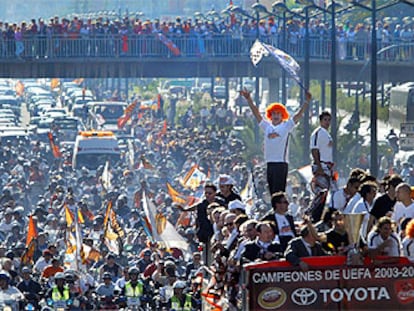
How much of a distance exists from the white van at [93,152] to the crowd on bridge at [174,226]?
0.46 meters

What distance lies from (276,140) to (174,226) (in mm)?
16693

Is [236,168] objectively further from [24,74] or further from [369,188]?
[369,188]

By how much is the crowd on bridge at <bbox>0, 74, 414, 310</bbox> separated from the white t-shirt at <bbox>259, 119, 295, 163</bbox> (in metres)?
0.07

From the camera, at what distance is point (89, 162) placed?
191ft

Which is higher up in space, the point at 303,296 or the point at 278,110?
the point at 278,110

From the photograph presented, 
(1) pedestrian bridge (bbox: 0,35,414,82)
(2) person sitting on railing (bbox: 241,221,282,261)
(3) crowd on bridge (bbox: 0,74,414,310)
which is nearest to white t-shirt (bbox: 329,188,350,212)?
(3) crowd on bridge (bbox: 0,74,414,310)

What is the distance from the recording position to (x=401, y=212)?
60.2 ft

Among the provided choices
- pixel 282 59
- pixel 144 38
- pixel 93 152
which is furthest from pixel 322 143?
pixel 144 38

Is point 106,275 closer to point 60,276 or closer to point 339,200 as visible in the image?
point 60,276

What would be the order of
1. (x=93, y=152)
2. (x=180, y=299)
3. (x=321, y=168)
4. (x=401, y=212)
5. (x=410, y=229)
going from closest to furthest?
(x=410, y=229)
(x=401, y=212)
(x=321, y=168)
(x=180, y=299)
(x=93, y=152)

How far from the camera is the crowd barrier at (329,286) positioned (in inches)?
650

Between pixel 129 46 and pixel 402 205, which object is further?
pixel 129 46

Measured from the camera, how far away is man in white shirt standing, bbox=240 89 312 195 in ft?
67.9

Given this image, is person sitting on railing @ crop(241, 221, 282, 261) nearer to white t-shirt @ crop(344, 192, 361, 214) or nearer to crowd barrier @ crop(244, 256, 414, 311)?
crowd barrier @ crop(244, 256, 414, 311)
